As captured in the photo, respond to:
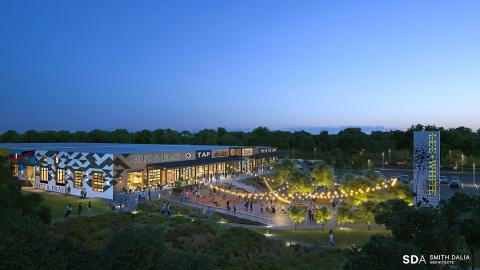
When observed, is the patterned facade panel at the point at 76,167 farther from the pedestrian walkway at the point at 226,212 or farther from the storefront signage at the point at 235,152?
the storefront signage at the point at 235,152

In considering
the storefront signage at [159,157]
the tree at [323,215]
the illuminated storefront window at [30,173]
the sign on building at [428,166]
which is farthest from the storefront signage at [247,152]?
the sign on building at [428,166]

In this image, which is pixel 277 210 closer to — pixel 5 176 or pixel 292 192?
pixel 292 192

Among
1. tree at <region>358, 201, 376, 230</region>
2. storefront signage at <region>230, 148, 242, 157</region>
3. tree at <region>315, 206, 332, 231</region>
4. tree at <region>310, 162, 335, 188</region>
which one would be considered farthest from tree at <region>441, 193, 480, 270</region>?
storefront signage at <region>230, 148, 242, 157</region>

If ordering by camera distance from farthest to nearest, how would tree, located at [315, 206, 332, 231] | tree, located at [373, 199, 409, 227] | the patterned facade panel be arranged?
1. the patterned facade panel
2. tree, located at [315, 206, 332, 231]
3. tree, located at [373, 199, 409, 227]

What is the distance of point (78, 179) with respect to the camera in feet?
111

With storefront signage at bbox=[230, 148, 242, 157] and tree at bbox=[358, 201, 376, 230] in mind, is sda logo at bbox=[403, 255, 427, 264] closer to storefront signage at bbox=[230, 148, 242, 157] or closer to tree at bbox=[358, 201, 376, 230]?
tree at bbox=[358, 201, 376, 230]

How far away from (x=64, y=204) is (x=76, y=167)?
5.53 metres

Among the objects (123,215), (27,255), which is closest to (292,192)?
(123,215)

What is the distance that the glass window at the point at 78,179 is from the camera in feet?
111

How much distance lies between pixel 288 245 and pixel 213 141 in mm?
58875

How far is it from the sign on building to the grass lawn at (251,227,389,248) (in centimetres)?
370

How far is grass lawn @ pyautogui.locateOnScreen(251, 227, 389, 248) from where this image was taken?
21958 millimetres

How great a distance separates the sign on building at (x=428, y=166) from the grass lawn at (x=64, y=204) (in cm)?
2218

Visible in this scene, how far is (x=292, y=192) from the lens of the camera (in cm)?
3466
